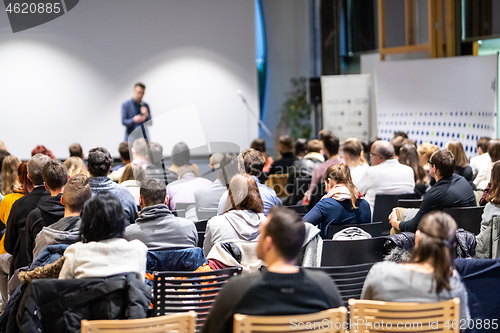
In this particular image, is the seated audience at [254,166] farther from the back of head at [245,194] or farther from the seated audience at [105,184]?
the seated audience at [105,184]

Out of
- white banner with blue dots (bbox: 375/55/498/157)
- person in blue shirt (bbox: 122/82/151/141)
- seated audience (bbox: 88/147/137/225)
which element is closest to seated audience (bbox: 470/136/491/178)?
white banner with blue dots (bbox: 375/55/498/157)

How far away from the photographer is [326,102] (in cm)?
1007

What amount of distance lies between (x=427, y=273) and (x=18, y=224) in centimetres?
290

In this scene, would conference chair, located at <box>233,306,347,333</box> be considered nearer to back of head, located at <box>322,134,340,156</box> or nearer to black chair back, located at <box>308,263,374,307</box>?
black chair back, located at <box>308,263,374,307</box>

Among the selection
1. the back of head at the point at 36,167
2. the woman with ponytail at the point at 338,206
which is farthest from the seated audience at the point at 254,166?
the back of head at the point at 36,167

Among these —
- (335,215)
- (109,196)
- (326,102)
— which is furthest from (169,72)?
(109,196)

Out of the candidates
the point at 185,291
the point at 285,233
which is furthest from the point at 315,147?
the point at 285,233

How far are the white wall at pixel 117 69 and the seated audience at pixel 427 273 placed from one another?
305 inches

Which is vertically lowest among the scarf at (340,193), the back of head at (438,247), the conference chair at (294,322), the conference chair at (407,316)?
the conference chair at (407,316)

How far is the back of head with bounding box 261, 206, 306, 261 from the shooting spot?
1863 mm

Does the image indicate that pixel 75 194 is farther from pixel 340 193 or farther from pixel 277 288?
pixel 340 193

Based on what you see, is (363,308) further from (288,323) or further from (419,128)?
(419,128)

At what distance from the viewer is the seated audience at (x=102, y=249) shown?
2311mm

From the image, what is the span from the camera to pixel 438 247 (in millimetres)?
1979
